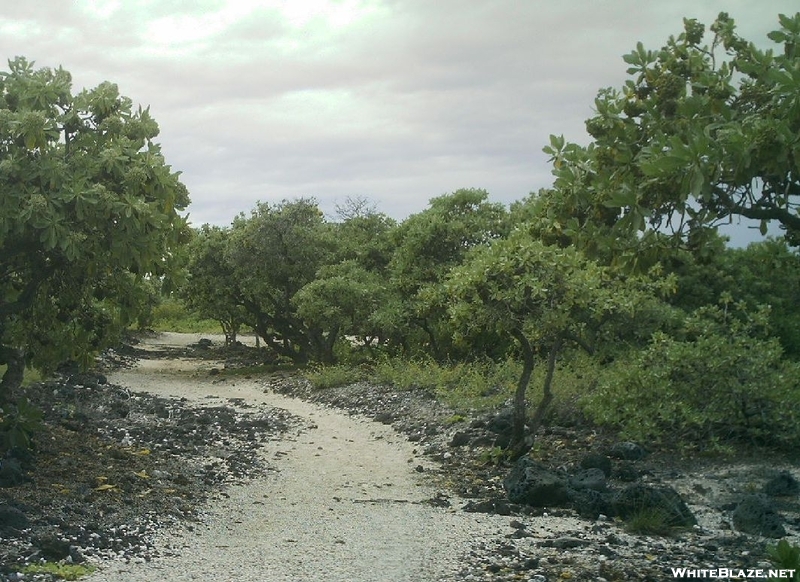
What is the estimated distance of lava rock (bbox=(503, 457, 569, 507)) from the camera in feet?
33.3

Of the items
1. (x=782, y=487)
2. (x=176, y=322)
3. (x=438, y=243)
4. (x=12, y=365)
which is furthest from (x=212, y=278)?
(x=176, y=322)

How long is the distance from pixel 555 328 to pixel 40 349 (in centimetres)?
724

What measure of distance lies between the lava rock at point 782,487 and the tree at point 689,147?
397cm

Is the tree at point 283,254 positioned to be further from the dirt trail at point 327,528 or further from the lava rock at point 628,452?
the lava rock at point 628,452

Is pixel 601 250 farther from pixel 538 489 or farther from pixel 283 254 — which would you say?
pixel 283 254

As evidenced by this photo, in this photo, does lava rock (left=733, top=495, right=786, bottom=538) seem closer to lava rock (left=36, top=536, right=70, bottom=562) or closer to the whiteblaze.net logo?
the whiteblaze.net logo

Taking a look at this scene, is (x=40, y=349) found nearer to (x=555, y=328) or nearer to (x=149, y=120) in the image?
(x=149, y=120)

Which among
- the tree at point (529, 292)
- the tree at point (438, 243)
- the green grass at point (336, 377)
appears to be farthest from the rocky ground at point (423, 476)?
the tree at point (438, 243)

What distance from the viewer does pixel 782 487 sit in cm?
1047

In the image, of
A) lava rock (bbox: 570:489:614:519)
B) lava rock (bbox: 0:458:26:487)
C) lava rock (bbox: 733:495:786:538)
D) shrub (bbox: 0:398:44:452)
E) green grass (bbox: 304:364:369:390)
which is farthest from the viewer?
green grass (bbox: 304:364:369:390)

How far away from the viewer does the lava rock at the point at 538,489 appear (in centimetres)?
1016

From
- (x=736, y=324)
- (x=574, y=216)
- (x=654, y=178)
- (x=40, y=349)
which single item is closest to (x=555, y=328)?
(x=736, y=324)

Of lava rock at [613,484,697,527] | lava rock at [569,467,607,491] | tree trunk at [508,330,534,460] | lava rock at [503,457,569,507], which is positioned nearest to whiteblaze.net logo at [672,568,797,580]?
lava rock at [613,484,697,527]

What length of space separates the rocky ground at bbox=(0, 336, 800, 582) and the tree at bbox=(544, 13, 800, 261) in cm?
285
